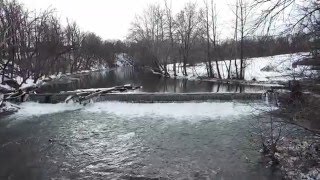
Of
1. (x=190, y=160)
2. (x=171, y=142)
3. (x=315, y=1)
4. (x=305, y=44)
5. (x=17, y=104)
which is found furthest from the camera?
(x=17, y=104)

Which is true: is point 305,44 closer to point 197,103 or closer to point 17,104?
point 197,103

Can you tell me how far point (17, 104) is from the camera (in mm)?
18219

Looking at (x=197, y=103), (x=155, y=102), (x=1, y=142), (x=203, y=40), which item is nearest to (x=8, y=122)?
(x=1, y=142)

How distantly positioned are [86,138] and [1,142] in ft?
9.87

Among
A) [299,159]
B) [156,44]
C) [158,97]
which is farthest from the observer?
[156,44]

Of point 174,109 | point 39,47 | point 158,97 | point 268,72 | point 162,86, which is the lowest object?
point 174,109

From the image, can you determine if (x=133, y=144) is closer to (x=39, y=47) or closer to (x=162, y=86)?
(x=162, y=86)

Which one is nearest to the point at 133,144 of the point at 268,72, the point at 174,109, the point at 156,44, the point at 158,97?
the point at 174,109

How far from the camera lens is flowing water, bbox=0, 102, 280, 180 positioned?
A: 8.03 m

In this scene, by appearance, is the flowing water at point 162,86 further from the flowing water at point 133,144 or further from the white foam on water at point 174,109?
the flowing water at point 133,144

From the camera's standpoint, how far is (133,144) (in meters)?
10.4

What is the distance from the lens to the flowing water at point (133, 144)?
8031 mm

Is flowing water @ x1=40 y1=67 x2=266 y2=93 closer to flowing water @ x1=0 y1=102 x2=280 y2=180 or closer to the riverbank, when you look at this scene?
the riverbank

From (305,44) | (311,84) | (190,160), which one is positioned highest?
(305,44)
